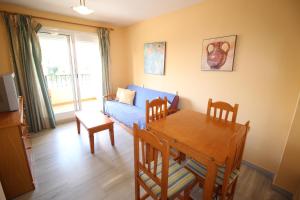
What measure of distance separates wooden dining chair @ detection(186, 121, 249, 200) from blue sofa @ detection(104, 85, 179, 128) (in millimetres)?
1382

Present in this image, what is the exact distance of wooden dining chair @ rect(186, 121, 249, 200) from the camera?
107 centimetres

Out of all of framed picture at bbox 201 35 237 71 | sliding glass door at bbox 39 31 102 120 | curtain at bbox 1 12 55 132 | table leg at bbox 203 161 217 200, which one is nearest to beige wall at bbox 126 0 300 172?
framed picture at bbox 201 35 237 71

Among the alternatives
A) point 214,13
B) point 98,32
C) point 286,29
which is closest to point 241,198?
point 286,29

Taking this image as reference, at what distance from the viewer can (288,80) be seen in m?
1.70

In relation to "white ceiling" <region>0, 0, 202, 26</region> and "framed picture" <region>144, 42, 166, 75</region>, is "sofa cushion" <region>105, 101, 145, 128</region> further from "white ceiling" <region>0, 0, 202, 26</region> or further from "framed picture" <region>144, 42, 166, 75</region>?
"white ceiling" <region>0, 0, 202, 26</region>

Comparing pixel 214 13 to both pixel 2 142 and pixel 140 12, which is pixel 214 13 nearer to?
pixel 140 12

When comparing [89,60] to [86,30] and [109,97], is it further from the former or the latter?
[109,97]

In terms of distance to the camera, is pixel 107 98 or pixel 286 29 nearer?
pixel 286 29

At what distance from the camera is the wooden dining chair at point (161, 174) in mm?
1036

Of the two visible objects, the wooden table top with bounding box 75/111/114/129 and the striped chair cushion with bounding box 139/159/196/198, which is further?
the wooden table top with bounding box 75/111/114/129

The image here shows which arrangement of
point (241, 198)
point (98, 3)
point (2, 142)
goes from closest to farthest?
point (2, 142), point (241, 198), point (98, 3)

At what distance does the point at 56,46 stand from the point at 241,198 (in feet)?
14.4

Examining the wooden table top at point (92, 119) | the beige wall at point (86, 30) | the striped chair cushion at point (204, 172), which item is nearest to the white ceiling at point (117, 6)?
the beige wall at point (86, 30)

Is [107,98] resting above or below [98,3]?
below
